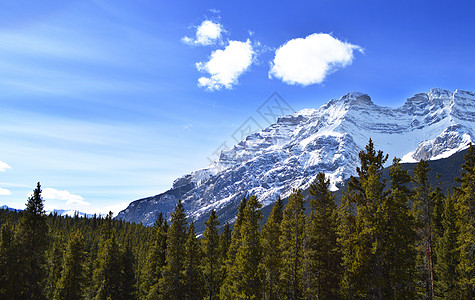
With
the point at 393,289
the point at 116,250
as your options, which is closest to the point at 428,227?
the point at 393,289

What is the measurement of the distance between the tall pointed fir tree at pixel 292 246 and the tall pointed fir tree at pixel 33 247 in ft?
81.1

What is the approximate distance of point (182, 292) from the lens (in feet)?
137

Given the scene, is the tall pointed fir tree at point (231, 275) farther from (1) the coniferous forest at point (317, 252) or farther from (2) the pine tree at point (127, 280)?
(2) the pine tree at point (127, 280)

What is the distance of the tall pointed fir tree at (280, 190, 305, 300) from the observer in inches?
1433

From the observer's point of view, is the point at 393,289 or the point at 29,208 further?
the point at 29,208

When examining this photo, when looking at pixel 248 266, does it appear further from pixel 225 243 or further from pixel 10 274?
pixel 10 274

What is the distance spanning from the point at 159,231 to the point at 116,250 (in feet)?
25.3

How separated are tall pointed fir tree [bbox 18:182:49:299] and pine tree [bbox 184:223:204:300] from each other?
16002 mm

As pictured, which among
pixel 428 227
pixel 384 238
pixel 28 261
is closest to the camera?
pixel 384 238

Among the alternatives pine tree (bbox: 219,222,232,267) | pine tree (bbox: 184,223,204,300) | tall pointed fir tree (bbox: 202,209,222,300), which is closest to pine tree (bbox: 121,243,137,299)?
pine tree (bbox: 184,223,204,300)

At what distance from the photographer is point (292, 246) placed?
3741cm

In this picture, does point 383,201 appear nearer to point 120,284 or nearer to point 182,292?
→ point 182,292

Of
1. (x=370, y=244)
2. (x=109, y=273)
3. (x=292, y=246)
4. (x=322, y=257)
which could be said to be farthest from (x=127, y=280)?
(x=370, y=244)

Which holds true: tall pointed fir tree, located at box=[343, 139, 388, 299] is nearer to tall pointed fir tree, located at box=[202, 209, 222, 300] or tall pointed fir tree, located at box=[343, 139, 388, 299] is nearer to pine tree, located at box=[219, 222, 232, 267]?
tall pointed fir tree, located at box=[202, 209, 222, 300]
